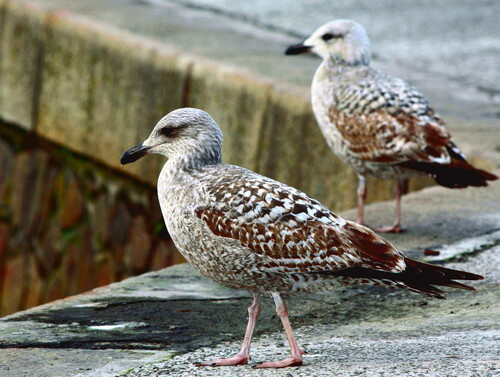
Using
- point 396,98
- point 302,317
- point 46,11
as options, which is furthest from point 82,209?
point 302,317

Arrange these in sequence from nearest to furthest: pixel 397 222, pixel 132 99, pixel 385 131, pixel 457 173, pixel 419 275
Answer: pixel 419 275 < pixel 457 173 < pixel 385 131 < pixel 397 222 < pixel 132 99

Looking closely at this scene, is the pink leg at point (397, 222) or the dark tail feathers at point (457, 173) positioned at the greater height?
the dark tail feathers at point (457, 173)

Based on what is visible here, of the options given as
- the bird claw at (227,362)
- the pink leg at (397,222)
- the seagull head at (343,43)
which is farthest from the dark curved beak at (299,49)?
the bird claw at (227,362)

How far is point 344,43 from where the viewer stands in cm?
738

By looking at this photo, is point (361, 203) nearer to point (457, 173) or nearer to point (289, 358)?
point (457, 173)

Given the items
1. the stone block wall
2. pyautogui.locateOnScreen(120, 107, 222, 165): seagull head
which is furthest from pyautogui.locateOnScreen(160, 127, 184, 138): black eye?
the stone block wall

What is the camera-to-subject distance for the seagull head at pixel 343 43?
23.9 ft

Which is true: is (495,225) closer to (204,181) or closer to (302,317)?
(302,317)

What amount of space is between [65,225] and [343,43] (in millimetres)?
3777

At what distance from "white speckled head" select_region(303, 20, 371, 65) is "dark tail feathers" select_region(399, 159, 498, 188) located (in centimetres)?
126

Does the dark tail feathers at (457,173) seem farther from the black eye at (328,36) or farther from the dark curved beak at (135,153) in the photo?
the dark curved beak at (135,153)

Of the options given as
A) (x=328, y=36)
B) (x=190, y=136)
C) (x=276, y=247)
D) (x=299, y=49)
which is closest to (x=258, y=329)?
(x=276, y=247)

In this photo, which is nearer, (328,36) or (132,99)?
(328,36)

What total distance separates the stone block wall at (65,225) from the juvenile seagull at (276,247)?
4550mm
